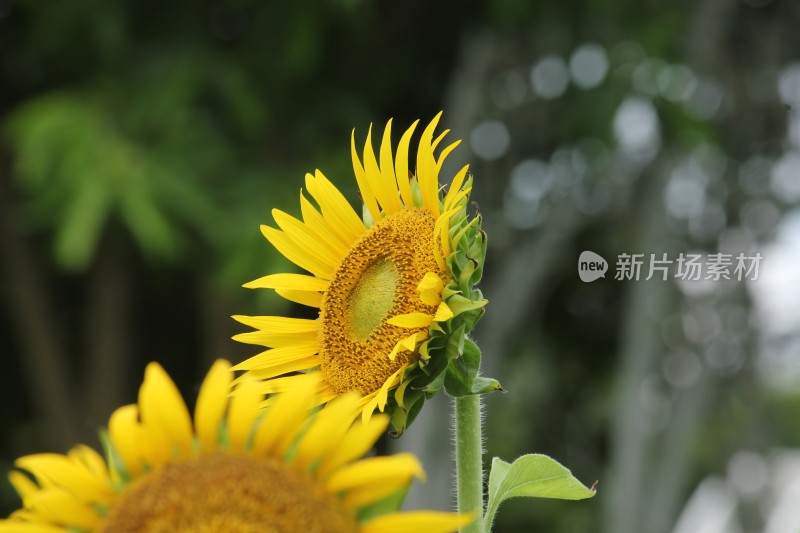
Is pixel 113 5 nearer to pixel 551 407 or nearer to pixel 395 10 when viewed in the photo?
pixel 395 10

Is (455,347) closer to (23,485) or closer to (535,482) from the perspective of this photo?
(535,482)

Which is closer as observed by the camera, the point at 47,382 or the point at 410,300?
the point at 410,300

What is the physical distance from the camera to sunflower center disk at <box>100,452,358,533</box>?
17.7 inches

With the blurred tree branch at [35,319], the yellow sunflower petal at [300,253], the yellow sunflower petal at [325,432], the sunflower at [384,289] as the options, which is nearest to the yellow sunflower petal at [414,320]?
the sunflower at [384,289]

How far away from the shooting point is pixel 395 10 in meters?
5.48

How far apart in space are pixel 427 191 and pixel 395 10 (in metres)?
4.92

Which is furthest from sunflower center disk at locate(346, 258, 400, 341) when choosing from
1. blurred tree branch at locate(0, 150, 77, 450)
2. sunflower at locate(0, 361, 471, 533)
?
blurred tree branch at locate(0, 150, 77, 450)

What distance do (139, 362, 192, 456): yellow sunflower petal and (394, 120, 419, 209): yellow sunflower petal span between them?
0.96 ft

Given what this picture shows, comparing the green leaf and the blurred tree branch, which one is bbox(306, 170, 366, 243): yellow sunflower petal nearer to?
the green leaf

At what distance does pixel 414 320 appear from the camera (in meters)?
0.68

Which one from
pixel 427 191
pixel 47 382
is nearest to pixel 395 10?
pixel 47 382

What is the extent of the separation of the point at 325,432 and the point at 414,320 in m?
0.22

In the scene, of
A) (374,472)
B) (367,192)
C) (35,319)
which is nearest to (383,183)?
(367,192)

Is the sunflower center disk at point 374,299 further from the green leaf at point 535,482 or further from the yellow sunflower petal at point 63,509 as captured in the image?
the yellow sunflower petal at point 63,509
